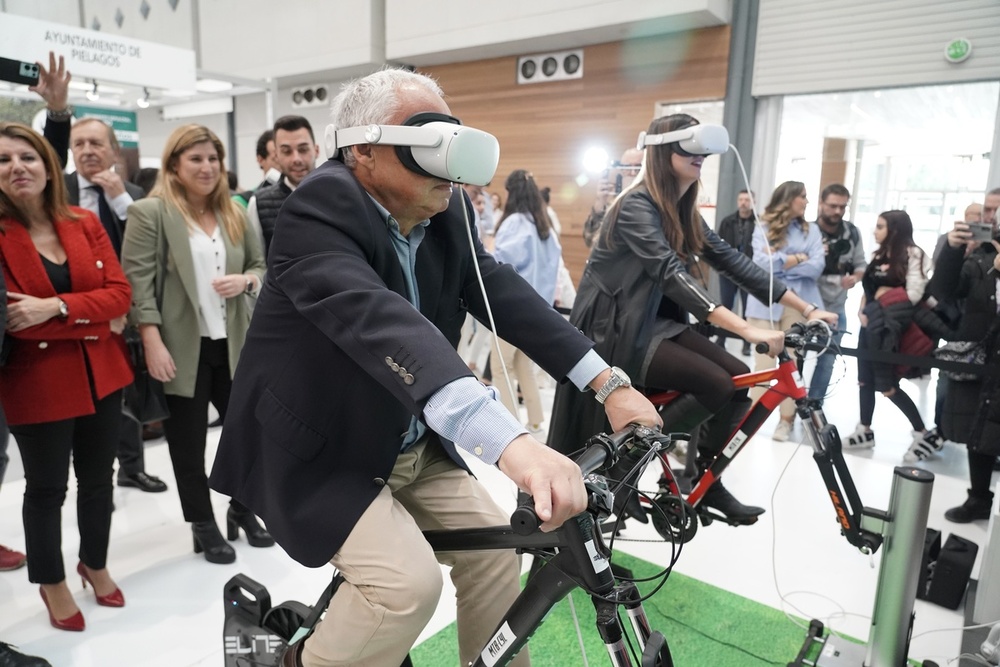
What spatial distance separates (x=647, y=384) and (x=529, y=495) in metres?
1.64

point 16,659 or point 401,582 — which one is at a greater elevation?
point 401,582

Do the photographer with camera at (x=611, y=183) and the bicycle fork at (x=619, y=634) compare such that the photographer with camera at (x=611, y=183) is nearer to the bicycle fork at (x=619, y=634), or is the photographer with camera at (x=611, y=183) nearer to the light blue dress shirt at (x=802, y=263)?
the light blue dress shirt at (x=802, y=263)

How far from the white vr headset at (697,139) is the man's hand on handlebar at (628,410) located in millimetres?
1212

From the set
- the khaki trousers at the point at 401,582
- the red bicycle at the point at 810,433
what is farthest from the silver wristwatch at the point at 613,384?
the red bicycle at the point at 810,433

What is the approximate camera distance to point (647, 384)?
2.57 metres

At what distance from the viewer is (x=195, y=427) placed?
2.69m

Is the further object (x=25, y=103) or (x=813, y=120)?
(x=813, y=120)

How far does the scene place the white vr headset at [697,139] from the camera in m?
2.29

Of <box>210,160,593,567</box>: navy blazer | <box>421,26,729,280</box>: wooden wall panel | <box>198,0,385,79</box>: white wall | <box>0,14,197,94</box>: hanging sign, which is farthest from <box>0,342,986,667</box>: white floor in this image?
<box>198,0,385,79</box>: white wall

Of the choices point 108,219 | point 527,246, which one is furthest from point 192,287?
point 527,246

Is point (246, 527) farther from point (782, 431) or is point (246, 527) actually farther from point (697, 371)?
point (782, 431)

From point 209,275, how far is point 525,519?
2.10 meters

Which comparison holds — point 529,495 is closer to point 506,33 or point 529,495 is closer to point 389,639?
point 389,639

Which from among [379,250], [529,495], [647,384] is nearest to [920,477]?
[647,384]
